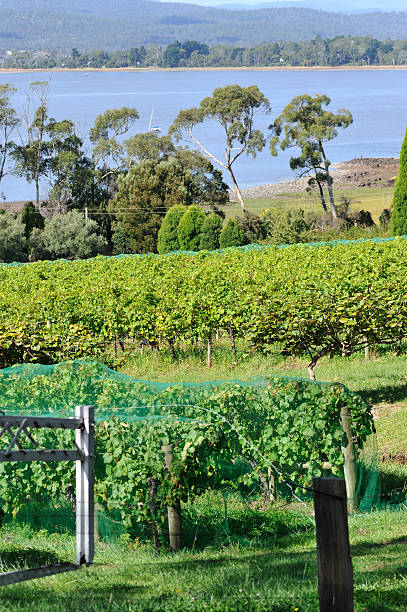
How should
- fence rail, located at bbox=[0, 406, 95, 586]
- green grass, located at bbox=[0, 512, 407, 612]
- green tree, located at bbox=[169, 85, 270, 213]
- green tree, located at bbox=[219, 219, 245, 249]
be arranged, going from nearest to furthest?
fence rail, located at bbox=[0, 406, 95, 586]
green grass, located at bbox=[0, 512, 407, 612]
green tree, located at bbox=[219, 219, 245, 249]
green tree, located at bbox=[169, 85, 270, 213]

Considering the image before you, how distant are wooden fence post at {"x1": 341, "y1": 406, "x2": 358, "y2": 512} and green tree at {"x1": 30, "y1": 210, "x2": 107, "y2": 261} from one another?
37.6 m

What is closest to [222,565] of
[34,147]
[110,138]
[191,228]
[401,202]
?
[401,202]

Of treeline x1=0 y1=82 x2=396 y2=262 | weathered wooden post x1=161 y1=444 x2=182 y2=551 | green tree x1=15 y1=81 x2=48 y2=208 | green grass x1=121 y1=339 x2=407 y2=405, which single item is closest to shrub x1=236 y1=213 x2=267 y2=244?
treeline x1=0 y1=82 x2=396 y2=262

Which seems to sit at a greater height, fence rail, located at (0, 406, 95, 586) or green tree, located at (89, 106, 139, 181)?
green tree, located at (89, 106, 139, 181)

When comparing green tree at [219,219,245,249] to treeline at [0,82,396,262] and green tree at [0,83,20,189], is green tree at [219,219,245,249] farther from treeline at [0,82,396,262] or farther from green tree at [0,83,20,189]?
green tree at [0,83,20,189]

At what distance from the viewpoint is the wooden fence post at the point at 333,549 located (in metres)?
3.41

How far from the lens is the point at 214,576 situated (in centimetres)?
500

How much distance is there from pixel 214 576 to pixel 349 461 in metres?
2.27

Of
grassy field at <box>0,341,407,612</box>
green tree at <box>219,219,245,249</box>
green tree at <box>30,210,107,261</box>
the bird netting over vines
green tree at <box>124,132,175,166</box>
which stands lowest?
green tree at <box>30,210,107,261</box>

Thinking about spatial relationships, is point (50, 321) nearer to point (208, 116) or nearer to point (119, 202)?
point (119, 202)

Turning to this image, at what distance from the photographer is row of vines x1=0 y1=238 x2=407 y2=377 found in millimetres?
11586

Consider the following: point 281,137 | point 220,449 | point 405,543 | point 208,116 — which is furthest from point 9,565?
point 208,116

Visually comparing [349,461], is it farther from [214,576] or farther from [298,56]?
[298,56]

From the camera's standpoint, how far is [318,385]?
7141mm
